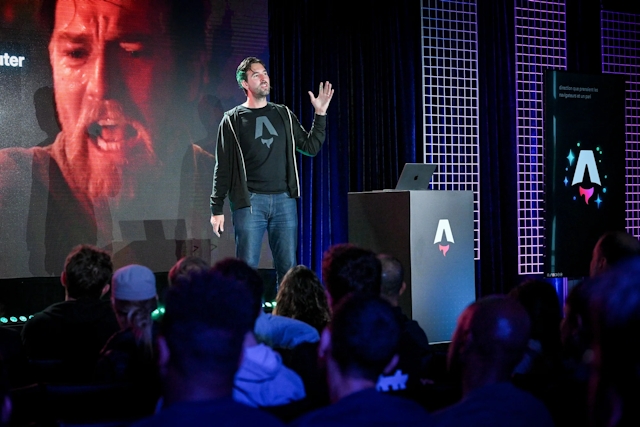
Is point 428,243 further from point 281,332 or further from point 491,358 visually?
point 491,358

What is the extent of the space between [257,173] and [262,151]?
162mm

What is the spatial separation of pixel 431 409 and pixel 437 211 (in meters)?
3.49

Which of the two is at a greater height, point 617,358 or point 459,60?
point 459,60

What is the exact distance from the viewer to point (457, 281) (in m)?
5.82

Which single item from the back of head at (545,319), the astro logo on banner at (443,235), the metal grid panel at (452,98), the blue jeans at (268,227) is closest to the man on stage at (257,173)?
the blue jeans at (268,227)

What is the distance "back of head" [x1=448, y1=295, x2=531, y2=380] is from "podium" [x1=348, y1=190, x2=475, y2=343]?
141 inches

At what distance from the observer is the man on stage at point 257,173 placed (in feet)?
17.7

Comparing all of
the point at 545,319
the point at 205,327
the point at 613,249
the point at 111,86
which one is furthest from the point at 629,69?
the point at 205,327

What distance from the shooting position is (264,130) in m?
5.50

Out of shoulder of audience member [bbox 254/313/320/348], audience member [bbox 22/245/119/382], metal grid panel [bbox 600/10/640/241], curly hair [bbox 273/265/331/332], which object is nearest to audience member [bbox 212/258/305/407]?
shoulder of audience member [bbox 254/313/320/348]

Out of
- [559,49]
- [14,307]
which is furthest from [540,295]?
[559,49]

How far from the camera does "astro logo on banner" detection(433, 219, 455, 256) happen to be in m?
5.74

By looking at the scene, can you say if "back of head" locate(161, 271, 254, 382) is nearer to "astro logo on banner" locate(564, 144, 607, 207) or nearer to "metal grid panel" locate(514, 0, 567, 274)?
"astro logo on banner" locate(564, 144, 607, 207)

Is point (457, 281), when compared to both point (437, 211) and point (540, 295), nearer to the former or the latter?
point (437, 211)
